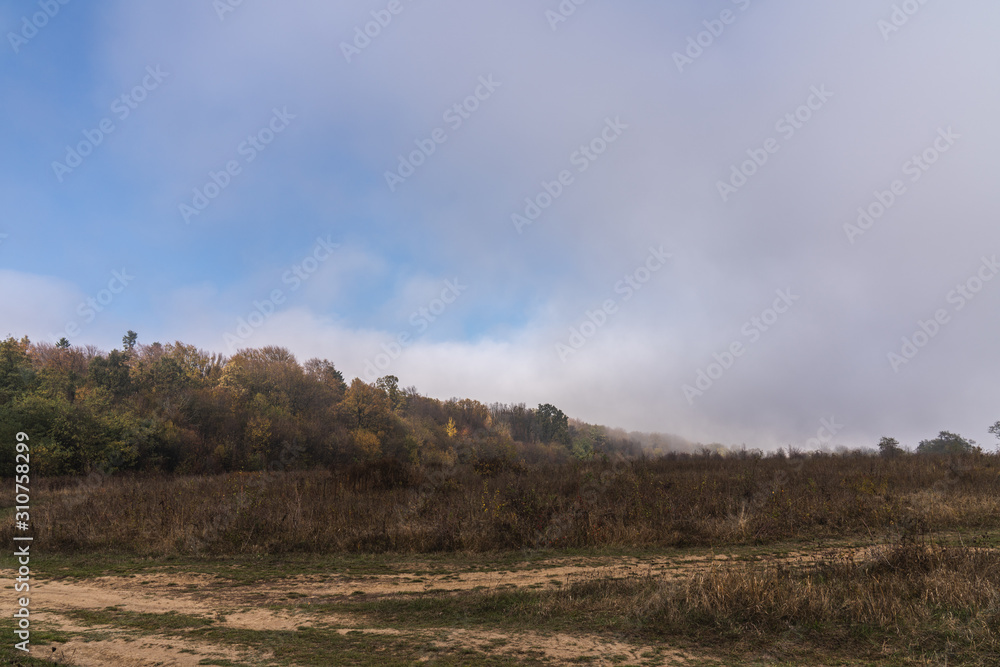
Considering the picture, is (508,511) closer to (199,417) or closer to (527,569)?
(527,569)

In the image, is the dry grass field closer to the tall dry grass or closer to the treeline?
the tall dry grass

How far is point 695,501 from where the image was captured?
1443cm

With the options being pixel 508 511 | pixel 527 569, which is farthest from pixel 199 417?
pixel 527 569

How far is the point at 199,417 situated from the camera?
47.8 metres

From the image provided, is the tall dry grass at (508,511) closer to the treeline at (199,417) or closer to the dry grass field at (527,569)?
the dry grass field at (527,569)

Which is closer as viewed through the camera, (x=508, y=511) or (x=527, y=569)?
(x=527, y=569)

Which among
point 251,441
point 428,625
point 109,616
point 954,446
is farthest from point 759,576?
point 251,441

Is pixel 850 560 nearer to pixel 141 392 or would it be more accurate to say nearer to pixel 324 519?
pixel 324 519

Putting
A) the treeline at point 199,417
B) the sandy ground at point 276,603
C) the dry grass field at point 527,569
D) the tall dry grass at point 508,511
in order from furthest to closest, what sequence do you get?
the treeline at point 199,417 → the tall dry grass at point 508,511 → the dry grass field at point 527,569 → the sandy ground at point 276,603

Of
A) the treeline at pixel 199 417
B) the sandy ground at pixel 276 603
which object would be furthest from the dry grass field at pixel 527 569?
the treeline at pixel 199 417

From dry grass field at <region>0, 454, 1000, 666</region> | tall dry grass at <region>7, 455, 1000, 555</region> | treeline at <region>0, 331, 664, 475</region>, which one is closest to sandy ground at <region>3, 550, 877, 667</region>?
dry grass field at <region>0, 454, 1000, 666</region>

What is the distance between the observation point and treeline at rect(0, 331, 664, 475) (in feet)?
98.7

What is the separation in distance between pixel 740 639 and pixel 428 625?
13.6 feet

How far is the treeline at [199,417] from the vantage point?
3009cm
